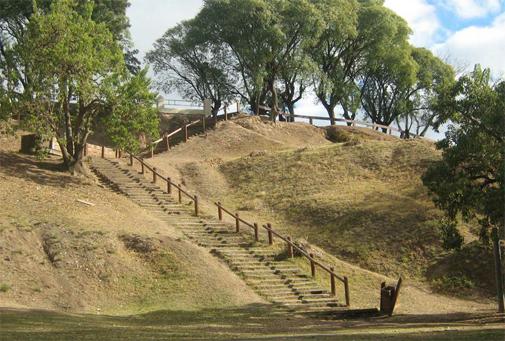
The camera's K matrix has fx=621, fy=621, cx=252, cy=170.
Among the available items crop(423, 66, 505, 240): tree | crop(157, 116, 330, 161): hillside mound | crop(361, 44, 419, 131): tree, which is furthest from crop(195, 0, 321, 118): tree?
crop(423, 66, 505, 240): tree

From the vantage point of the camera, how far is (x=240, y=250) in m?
25.9

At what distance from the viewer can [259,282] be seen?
23000mm

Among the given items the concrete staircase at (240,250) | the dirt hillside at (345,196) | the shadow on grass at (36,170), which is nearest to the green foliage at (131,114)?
the concrete staircase at (240,250)

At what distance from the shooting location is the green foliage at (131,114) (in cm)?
3291

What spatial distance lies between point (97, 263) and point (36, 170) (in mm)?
11962

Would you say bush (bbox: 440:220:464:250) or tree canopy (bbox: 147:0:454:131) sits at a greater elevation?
tree canopy (bbox: 147:0:454:131)

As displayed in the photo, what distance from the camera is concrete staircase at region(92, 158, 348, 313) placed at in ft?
72.0

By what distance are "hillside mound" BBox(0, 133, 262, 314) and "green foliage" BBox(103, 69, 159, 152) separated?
591 cm

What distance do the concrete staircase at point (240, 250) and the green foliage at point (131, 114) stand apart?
2485 mm

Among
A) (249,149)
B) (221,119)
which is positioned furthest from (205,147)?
(221,119)

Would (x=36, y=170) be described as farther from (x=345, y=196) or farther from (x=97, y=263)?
(x=345, y=196)

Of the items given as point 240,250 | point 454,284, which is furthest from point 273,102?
point 454,284

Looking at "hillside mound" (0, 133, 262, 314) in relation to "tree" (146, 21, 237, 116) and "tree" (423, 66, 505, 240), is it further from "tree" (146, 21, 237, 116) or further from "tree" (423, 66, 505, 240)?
"tree" (146, 21, 237, 116)

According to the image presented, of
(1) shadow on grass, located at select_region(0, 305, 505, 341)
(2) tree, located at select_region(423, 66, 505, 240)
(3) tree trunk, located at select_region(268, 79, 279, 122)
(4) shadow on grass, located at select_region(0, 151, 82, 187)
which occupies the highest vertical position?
(3) tree trunk, located at select_region(268, 79, 279, 122)
